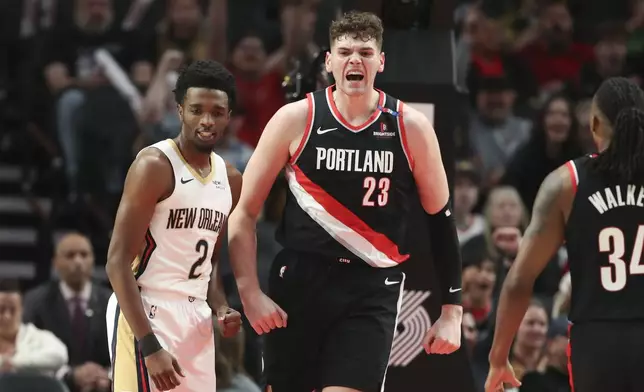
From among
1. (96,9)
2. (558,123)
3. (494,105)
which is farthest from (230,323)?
(96,9)

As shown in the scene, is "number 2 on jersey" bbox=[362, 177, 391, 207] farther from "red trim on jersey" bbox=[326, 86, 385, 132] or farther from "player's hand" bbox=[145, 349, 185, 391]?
"player's hand" bbox=[145, 349, 185, 391]

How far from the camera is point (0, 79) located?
44.4 feet

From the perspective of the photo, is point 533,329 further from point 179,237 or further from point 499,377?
point 179,237

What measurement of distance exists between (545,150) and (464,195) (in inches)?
45.8

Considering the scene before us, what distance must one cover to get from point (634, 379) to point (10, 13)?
9.97 m

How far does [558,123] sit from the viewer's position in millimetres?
11586

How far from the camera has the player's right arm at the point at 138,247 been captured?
17.7 feet

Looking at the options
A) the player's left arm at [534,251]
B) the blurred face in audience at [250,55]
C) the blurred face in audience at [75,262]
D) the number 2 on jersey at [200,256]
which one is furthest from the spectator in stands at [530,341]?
the blurred face in audience at [250,55]

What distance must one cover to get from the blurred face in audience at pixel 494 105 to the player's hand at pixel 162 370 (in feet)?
24.8

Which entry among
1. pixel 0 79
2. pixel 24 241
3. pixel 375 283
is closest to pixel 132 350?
pixel 375 283

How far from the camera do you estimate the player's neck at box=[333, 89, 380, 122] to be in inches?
232

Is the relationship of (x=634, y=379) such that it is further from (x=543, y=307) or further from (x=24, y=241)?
(x=24, y=241)

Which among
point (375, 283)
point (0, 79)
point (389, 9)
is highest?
point (0, 79)

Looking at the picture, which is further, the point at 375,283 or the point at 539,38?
the point at 539,38
